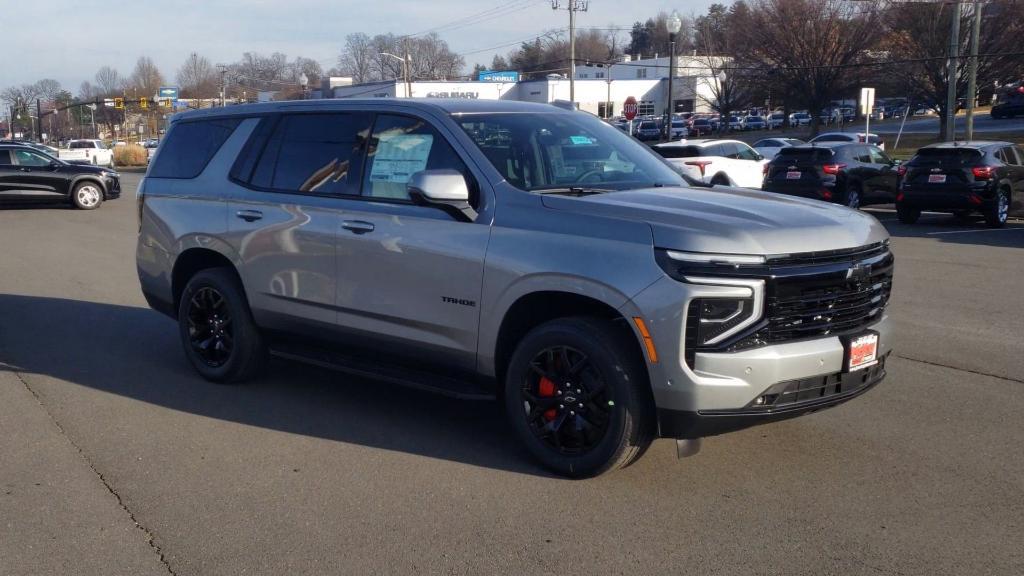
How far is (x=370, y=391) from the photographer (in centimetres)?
702

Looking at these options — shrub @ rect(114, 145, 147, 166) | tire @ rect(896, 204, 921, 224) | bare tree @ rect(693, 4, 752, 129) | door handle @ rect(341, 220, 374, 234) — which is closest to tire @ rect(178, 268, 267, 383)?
door handle @ rect(341, 220, 374, 234)

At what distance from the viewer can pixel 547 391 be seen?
509 centimetres

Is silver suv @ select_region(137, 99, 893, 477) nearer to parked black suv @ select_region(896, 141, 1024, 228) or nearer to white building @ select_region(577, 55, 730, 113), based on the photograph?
parked black suv @ select_region(896, 141, 1024, 228)

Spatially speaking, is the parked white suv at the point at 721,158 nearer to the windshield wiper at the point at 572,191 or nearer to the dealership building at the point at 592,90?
the windshield wiper at the point at 572,191

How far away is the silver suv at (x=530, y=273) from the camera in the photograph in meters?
4.55

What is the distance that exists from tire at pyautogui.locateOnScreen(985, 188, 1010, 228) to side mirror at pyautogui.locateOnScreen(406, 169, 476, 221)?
15605 mm

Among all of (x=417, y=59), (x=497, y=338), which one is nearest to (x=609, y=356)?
(x=497, y=338)

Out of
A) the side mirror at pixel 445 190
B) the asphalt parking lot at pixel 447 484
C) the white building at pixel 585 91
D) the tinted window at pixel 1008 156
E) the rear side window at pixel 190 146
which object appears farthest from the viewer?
the white building at pixel 585 91

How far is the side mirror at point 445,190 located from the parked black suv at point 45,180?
2274 centimetres

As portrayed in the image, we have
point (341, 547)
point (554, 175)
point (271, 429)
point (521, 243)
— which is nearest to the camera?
point (341, 547)

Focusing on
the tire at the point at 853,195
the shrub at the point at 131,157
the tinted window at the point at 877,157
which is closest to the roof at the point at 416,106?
the tire at the point at 853,195

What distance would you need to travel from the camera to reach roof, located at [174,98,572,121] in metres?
5.91

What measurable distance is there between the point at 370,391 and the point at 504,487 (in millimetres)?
2219

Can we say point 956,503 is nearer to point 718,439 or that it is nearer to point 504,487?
point 718,439
